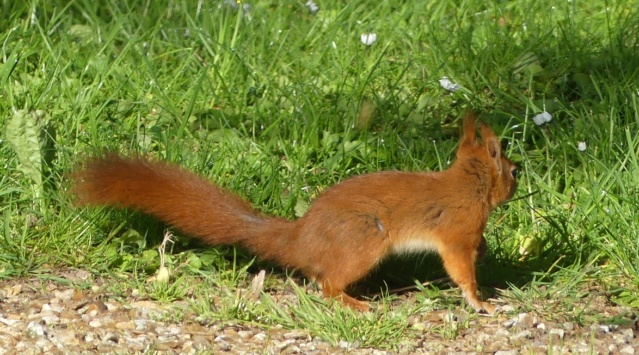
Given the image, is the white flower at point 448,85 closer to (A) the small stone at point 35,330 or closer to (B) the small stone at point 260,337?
(B) the small stone at point 260,337

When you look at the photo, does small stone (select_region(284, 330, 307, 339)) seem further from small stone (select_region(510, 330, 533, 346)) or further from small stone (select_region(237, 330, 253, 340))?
small stone (select_region(510, 330, 533, 346))

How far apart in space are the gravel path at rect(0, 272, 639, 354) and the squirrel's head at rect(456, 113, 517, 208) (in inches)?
15.4

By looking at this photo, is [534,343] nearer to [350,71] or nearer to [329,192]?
[329,192]

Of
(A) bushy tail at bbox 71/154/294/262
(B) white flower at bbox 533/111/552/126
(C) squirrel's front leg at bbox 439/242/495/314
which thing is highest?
(B) white flower at bbox 533/111/552/126

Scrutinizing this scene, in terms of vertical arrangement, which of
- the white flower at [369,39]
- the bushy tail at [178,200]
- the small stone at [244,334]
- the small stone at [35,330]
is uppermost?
the white flower at [369,39]

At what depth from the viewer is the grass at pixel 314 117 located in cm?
370

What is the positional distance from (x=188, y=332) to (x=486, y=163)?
1081 mm

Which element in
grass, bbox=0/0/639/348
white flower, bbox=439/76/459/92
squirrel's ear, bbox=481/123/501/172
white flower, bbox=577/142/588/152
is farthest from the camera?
white flower, bbox=439/76/459/92

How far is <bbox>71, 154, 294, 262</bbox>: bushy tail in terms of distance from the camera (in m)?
3.44

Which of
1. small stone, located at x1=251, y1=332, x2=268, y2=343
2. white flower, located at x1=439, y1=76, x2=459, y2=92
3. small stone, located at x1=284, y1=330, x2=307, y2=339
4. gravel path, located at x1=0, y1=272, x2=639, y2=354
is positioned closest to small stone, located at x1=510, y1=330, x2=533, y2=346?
gravel path, located at x1=0, y1=272, x2=639, y2=354

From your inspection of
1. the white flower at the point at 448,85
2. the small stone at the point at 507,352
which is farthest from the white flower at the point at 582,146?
the small stone at the point at 507,352

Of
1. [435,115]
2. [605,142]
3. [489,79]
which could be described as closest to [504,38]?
[489,79]

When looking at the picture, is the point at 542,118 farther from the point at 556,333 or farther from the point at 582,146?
the point at 556,333

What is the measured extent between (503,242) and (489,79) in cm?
105
